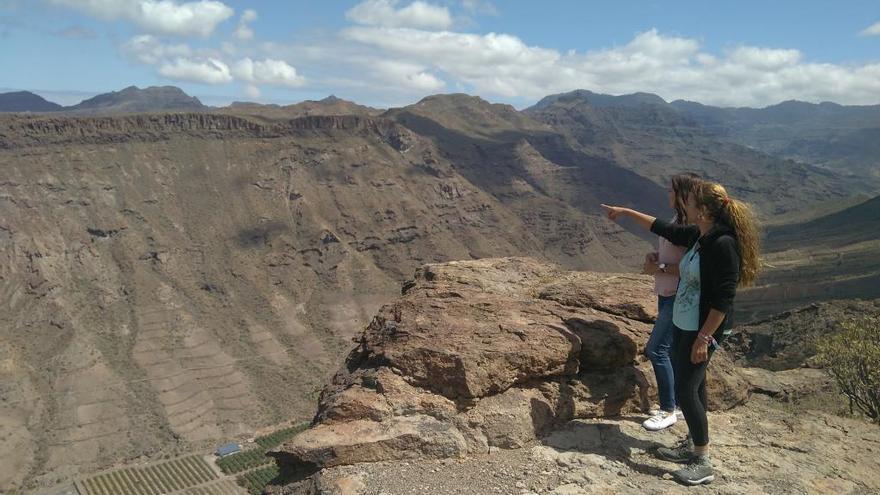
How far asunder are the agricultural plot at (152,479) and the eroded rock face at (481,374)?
159ft

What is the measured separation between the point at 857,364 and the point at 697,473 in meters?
9.50

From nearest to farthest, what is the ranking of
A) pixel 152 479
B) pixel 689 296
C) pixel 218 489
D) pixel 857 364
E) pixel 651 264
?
pixel 689 296, pixel 651 264, pixel 857 364, pixel 218 489, pixel 152 479

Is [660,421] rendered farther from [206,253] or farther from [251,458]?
[206,253]

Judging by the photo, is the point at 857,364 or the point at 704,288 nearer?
the point at 704,288

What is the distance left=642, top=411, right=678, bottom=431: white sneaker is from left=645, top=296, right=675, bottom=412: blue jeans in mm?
73

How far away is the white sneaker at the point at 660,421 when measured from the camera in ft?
24.2

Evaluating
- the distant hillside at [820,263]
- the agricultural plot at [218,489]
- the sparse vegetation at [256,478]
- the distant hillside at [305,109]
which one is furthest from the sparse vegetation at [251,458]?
the distant hillside at [305,109]

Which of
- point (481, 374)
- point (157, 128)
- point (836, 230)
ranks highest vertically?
point (157, 128)

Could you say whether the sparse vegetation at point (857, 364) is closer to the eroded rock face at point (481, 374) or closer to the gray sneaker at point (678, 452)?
the eroded rock face at point (481, 374)

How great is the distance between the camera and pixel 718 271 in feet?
19.6

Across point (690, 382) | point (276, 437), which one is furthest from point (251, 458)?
point (690, 382)

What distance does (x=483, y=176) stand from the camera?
15800cm

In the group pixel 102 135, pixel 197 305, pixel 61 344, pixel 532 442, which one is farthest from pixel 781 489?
pixel 102 135

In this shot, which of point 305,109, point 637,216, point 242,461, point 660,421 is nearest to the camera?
point 637,216
